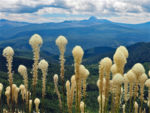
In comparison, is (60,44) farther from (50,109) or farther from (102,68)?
(50,109)

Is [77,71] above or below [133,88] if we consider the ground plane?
above

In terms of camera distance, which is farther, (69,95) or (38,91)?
(38,91)

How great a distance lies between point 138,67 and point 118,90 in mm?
707

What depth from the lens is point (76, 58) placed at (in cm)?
385

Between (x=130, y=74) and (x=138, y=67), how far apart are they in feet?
0.75

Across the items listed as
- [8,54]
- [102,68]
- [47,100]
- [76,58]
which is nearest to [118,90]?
[102,68]

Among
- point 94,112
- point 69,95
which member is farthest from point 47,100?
point 69,95

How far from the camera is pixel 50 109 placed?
561ft

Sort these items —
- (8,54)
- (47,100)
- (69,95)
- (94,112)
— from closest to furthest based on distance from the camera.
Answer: (8,54) → (69,95) → (94,112) → (47,100)

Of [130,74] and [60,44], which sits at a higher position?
[60,44]

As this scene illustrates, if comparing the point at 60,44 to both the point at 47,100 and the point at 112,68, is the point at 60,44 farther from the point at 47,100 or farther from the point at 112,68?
the point at 47,100

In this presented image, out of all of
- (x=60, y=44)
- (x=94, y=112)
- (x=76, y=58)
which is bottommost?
(x=94, y=112)

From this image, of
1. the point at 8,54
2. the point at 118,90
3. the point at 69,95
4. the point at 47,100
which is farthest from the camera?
the point at 47,100

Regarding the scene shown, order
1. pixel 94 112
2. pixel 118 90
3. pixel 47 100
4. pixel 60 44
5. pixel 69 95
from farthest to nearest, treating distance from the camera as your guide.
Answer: pixel 47 100 < pixel 94 112 < pixel 69 95 < pixel 60 44 < pixel 118 90
